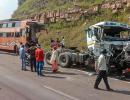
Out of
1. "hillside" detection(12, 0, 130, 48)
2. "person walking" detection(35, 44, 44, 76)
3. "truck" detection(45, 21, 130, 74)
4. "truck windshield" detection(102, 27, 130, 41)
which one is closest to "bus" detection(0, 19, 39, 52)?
"hillside" detection(12, 0, 130, 48)

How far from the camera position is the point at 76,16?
4322 cm

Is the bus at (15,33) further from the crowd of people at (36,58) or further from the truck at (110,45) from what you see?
the truck at (110,45)

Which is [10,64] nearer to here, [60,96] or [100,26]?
[100,26]

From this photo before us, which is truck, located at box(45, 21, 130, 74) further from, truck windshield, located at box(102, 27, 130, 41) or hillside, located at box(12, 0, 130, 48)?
hillside, located at box(12, 0, 130, 48)

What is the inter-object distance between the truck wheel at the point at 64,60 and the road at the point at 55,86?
156 centimetres

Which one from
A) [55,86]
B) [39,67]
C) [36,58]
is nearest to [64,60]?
[36,58]

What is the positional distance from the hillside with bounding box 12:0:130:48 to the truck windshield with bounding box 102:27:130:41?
11.8m

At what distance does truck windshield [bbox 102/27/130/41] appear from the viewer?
76.0 feet

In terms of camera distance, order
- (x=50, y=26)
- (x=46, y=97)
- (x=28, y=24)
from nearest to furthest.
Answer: (x=46, y=97) < (x=28, y=24) < (x=50, y=26)

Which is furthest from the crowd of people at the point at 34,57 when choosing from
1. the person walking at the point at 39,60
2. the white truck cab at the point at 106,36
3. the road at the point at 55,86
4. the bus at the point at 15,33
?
the bus at the point at 15,33

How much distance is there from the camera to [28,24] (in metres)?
35.3

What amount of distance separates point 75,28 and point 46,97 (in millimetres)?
27348

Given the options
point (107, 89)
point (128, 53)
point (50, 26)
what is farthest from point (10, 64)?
point (50, 26)

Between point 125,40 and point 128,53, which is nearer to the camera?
point 128,53
